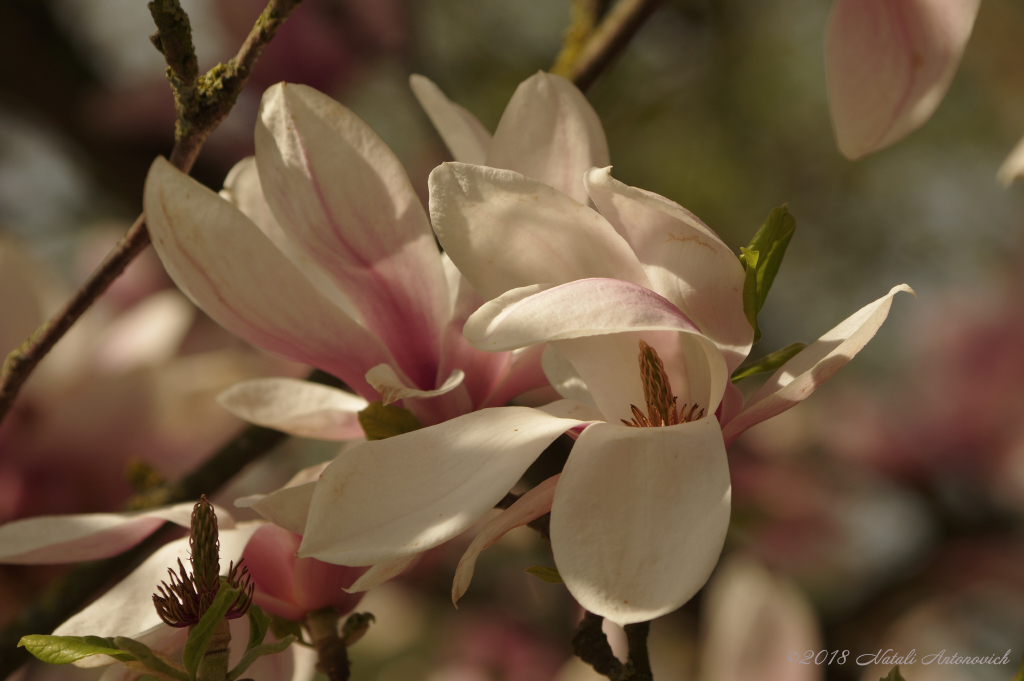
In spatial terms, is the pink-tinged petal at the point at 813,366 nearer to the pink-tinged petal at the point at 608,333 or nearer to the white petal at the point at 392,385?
the pink-tinged petal at the point at 608,333

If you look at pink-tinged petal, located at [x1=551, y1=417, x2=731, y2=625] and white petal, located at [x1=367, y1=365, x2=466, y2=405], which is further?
white petal, located at [x1=367, y1=365, x2=466, y2=405]

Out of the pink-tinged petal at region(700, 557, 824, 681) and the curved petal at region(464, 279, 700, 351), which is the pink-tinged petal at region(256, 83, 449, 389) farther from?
the pink-tinged petal at region(700, 557, 824, 681)

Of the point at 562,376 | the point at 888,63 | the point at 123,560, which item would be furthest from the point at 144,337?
the point at 888,63

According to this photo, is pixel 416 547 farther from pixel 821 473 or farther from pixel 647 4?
pixel 821 473

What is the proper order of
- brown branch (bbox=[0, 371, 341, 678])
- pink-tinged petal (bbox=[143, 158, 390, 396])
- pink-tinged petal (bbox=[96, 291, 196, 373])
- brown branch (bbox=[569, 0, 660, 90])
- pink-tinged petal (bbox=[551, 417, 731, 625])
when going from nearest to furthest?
pink-tinged petal (bbox=[551, 417, 731, 625]) → pink-tinged petal (bbox=[143, 158, 390, 396]) → brown branch (bbox=[0, 371, 341, 678]) → brown branch (bbox=[569, 0, 660, 90]) → pink-tinged petal (bbox=[96, 291, 196, 373])

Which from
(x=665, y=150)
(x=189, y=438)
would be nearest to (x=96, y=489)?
(x=189, y=438)

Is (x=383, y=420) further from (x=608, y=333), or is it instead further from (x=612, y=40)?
(x=612, y=40)

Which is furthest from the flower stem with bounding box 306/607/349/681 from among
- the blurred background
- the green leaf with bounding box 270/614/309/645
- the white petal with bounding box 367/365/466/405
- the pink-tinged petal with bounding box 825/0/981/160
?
the pink-tinged petal with bounding box 825/0/981/160
